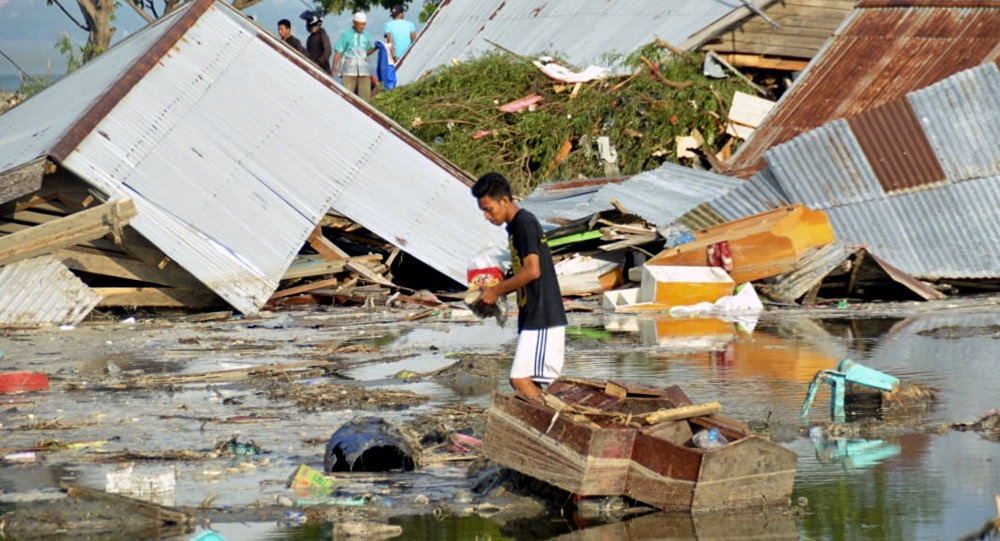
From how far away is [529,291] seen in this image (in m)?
7.09

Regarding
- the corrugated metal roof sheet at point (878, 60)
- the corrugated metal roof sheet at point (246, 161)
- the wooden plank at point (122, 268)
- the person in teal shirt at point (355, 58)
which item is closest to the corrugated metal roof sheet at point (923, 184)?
the corrugated metal roof sheet at point (878, 60)

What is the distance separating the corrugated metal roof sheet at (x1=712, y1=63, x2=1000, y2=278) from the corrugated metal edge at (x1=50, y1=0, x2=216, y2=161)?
7009 mm

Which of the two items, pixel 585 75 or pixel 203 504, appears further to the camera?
pixel 585 75

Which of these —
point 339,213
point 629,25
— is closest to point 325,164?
point 339,213

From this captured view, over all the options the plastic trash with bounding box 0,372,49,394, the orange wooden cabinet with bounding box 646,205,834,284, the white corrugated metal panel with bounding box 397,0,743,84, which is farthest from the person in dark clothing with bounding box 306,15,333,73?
the plastic trash with bounding box 0,372,49,394

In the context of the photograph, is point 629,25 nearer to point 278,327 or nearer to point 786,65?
point 786,65

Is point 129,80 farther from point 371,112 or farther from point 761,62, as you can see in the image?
point 761,62

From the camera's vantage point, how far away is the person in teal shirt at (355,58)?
23.5 m

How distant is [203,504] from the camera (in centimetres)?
685

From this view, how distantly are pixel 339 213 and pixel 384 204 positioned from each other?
60 centimetres

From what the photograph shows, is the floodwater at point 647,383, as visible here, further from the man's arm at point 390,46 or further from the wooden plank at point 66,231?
the man's arm at point 390,46

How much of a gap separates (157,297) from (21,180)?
1925mm

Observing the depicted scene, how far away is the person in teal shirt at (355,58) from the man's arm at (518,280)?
17031mm

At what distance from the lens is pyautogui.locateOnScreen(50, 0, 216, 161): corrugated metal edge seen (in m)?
15.4
